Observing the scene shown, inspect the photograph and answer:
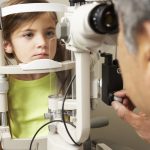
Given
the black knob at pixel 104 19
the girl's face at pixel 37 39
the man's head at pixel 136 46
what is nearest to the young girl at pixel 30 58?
the girl's face at pixel 37 39

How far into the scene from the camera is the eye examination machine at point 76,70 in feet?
1.94

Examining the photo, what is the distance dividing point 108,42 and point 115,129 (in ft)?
2.86

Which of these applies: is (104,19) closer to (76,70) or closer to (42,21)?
(76,70)

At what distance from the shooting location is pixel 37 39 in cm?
95

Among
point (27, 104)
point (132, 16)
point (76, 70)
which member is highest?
point (132, 16)

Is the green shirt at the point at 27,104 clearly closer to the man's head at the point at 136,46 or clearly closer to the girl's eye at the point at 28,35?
the girl's eye at the point at 28,35

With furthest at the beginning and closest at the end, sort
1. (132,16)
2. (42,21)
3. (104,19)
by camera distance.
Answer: (42,21)
(104,19)
(132,16)

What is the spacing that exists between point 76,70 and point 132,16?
0.34 m

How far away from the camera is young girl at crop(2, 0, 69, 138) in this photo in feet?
3.08

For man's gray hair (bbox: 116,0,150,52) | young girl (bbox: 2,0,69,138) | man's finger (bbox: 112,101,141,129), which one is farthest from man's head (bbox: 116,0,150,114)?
young girl (bbox: 2,0,69,138)

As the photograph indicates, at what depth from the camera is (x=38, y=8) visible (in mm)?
876

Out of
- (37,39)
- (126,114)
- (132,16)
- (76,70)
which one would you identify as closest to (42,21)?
(37,39)

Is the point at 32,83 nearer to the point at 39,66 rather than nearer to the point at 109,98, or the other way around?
the point at 39,66

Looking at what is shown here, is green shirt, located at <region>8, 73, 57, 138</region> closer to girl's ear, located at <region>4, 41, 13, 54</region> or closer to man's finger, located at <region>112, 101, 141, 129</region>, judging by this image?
girl's ear, located at <region>4, 41, 13, 54</region>
